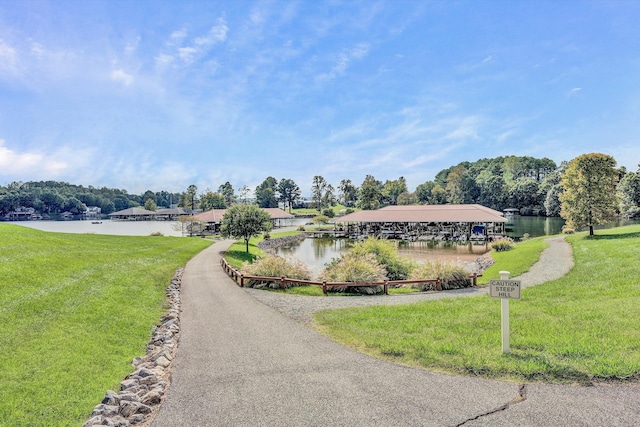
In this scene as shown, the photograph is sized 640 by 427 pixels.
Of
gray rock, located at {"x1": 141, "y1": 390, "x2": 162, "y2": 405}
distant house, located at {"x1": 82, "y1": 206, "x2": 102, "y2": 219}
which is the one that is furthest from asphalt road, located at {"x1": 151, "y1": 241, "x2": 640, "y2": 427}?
distant house, located at {"x1": 82, "y1": 206, "x2": 102, "y2": 219}

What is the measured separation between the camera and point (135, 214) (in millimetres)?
115875

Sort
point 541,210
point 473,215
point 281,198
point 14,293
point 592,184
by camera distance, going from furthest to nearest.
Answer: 1. point 281,198
2. point 541,210
3. point 473,215
4. point 592,184
5. point 14,293

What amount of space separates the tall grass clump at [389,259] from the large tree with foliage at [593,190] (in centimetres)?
2045

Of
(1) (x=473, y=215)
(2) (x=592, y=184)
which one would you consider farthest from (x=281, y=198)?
(2) (x=592, y=184)

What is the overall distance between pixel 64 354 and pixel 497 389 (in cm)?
820

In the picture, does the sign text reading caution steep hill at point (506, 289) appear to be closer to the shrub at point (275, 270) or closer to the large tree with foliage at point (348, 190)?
the shrub at point (275, 270)

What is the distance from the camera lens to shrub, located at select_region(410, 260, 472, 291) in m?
15.7

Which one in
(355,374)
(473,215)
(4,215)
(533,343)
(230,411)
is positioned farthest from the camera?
(4,215)

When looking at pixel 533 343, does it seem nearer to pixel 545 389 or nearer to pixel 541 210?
pixel 545 389

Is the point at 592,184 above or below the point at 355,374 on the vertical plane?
above

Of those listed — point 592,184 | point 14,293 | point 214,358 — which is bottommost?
point 214,358

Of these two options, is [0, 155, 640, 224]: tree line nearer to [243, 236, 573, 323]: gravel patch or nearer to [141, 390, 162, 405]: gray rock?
[243, 236, 573, 323]: gravel patch

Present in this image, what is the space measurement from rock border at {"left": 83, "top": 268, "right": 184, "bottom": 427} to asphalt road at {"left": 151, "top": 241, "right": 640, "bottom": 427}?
20 cm

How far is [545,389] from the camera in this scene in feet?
17.6
